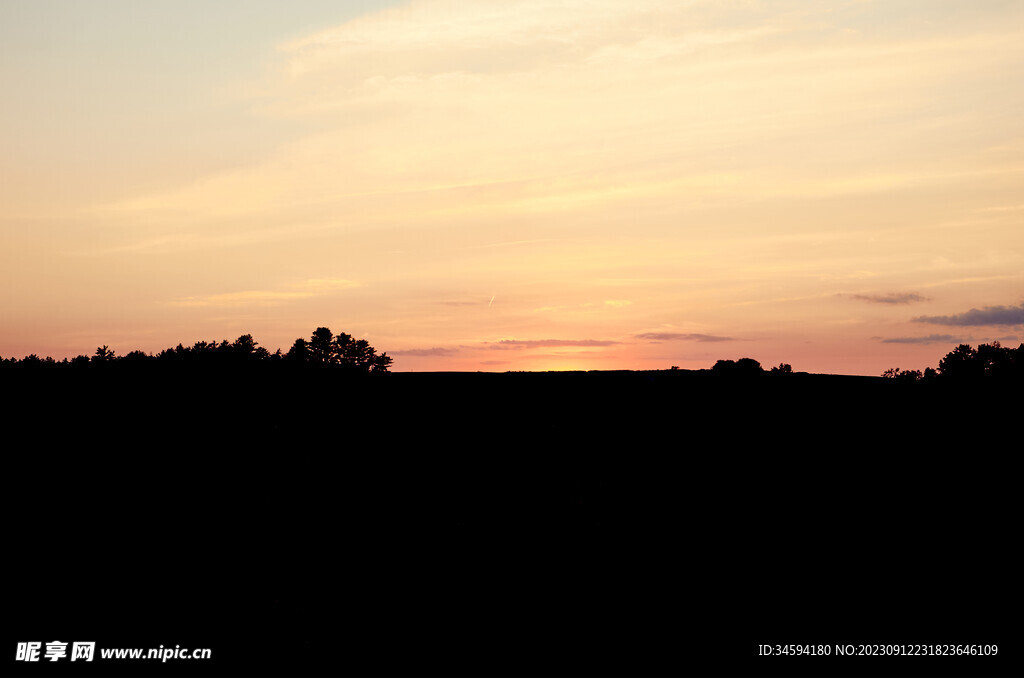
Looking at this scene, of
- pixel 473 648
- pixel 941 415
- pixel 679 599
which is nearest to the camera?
pixel 473 648

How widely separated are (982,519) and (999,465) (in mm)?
3207

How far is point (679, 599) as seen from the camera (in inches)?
931

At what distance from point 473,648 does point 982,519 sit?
15.4 meters

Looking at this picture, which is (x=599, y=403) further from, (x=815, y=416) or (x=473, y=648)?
(x=473, y=648)

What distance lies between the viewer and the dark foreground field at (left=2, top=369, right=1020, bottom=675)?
22438 millimetres

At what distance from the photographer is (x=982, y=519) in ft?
87.7

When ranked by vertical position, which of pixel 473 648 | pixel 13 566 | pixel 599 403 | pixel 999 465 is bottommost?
pixel 473 648

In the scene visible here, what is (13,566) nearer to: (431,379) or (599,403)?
(431,379)

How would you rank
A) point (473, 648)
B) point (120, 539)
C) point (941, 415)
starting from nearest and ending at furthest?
point (473, 648) → point (120, 539) → point (941, 415)

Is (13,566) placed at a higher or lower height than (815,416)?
lower

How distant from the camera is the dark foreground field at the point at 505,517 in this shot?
22.4m

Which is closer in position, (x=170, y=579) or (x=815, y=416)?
(x=170, y=579)

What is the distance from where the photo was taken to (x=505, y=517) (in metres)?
26.5

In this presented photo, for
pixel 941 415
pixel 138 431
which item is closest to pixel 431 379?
pixel 138 431
